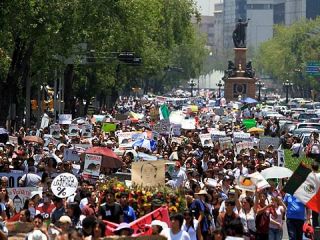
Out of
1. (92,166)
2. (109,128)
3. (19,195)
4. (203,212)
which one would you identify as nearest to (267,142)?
(109,128)

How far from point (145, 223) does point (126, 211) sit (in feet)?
4.36

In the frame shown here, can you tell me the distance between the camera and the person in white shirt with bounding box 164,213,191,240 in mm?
17125

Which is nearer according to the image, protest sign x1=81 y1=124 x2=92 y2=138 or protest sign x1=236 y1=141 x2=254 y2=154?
protest sign x1=236 y1=141 x2=254 y2=154

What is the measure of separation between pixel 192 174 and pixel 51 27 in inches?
842

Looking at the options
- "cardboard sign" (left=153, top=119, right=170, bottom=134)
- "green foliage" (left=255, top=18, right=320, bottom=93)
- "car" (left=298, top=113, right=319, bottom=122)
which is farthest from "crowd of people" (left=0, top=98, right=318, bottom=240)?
"green foliage" (left=255, top=18, right=320, bottom=93)

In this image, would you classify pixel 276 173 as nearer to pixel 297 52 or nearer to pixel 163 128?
pixel 163 128

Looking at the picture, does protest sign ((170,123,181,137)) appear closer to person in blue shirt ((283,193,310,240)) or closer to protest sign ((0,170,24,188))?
protest sign ((0,170,24,188))

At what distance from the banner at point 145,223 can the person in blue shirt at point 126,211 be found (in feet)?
2.19

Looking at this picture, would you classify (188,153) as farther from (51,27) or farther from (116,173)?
(51,27)

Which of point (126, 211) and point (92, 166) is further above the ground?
point (126, 211)

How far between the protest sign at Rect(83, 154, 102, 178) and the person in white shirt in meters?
9.60

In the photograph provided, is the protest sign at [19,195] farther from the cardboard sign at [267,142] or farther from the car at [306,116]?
the car at [306,116]

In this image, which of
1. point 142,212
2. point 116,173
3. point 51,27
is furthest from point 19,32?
point 142,212

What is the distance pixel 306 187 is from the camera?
20.2 meters
